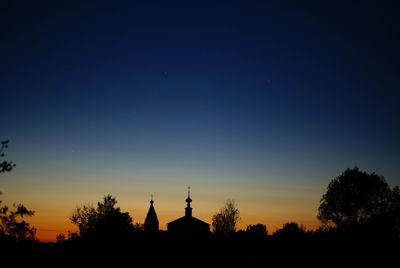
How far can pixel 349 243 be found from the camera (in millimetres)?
16203

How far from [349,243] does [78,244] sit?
12062mm

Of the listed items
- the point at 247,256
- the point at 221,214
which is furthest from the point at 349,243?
the point at 221,214

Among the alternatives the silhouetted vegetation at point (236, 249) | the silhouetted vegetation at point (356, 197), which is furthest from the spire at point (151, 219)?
the silhouetted vegetation at point (236, 249)

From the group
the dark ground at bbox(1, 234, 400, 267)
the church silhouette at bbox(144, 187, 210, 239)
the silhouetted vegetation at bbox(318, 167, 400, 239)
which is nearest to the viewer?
the dark ground at bbox(1, 234, 400, 267)

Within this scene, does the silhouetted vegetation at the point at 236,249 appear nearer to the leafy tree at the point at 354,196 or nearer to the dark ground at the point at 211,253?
the dark ground at the point at 211,253

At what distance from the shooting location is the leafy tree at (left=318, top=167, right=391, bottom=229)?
6475 centimetres

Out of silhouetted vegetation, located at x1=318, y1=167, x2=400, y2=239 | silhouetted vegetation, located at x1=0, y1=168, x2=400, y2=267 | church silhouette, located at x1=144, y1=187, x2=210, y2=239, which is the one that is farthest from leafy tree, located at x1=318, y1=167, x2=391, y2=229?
silhouetted vegetation, located at x1=0, y1=168, x2=400, y2=267

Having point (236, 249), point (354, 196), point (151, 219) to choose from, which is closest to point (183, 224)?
point (151, 219)

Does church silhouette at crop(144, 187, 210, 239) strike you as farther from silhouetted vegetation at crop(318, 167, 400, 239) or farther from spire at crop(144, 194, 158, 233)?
silhouetted vegetation at crop(318, 167, 400, 239)

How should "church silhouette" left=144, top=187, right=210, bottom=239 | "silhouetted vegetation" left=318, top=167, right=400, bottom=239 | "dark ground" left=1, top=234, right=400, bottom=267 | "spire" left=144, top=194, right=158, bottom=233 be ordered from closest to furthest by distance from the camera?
"dark ground" left=1, top=234, right=400, bottom=267 → "silhouetted vegetation" left=318, top=167, right=400, bottom=239 → "spire" left=144, top=194, right=158, bottom=233 → "church silhouette" left=144, top=187, right=210, bottom=239

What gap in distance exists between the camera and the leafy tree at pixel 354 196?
64.8m

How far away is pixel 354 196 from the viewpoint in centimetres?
6544

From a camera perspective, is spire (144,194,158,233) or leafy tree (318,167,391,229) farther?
spire (144,194,158,233)

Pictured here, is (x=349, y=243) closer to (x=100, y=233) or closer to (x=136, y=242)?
(x=136, y=242)
